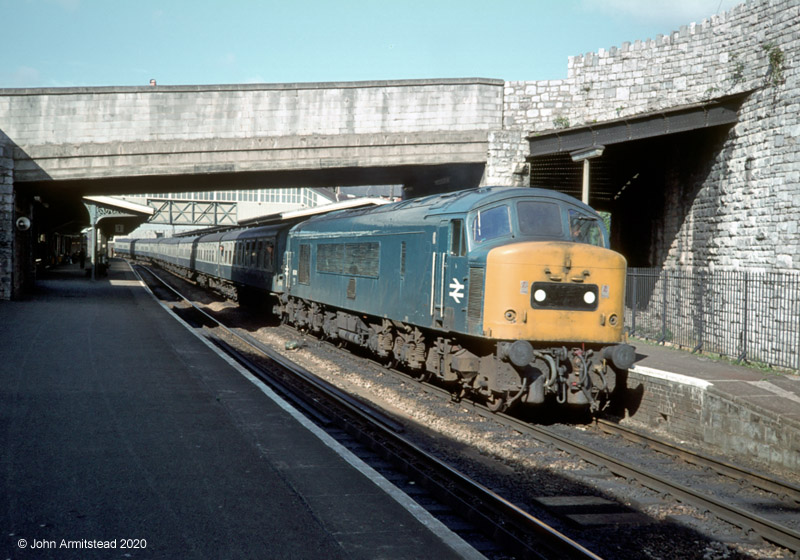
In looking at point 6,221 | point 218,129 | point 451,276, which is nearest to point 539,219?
point 451,276

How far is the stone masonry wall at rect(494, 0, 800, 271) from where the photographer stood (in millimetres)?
15062

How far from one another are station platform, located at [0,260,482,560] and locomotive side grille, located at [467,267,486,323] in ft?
9.74

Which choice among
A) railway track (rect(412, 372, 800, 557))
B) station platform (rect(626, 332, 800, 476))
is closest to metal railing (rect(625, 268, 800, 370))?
station platform (rect(626, 332, 800, 476))

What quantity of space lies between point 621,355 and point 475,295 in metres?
2.30

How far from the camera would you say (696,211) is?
18.7m

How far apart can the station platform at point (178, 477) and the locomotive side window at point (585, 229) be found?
5.19 m

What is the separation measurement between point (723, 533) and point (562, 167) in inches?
698

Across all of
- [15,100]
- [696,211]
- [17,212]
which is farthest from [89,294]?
[696,211]

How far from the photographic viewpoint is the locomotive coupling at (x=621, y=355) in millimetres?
10406

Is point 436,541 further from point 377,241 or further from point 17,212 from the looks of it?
point 17,212

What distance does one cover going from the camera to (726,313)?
16.4 meters

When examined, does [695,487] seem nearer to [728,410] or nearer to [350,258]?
[728,410]

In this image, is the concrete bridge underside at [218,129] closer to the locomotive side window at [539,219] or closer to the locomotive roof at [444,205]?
the locomotive roof at [444,205]

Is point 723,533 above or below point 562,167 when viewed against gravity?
below
